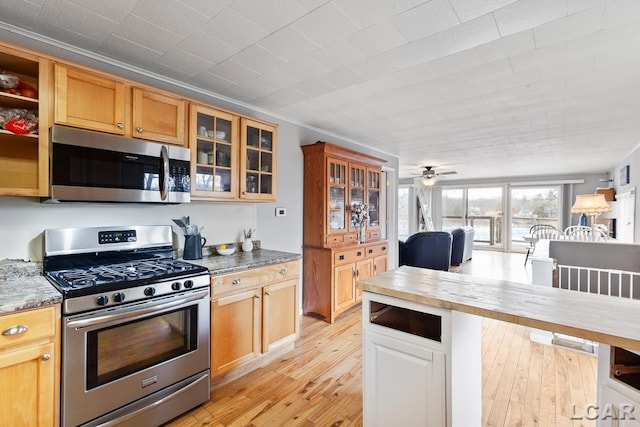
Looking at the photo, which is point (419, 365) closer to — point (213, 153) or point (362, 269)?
point (213, 153)

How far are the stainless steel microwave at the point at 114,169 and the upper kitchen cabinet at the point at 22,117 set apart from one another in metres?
0.06

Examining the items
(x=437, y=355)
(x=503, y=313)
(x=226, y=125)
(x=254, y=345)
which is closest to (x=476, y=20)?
(x=503, y=313)

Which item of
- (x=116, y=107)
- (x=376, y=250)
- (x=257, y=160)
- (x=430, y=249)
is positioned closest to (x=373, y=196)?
(x=376, y=250)

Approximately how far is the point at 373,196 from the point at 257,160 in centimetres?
220

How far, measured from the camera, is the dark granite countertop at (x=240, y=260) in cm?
216

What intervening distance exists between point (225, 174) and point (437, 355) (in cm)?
206

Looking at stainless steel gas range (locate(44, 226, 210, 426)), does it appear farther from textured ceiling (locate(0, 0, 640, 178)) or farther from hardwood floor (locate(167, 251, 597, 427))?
textured ceiling (locate(0, 0, 640, 178))

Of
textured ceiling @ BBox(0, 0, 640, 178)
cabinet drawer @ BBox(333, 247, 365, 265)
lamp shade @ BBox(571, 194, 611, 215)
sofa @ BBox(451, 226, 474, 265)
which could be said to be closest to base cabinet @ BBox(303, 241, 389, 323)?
cabinet drawer @ BBox(333, 247, 365, 265)

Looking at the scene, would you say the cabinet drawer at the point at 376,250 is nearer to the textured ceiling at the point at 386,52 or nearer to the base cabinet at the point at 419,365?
the textured ceiling at the point at 386,52

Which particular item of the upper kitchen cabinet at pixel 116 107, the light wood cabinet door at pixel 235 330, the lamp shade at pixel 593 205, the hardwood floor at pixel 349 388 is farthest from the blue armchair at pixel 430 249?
the upper kitchen cabinet at pixel 116 107

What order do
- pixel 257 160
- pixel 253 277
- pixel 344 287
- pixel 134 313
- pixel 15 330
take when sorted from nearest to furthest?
pixel 15 330, pixel 134 313, pixel 253 277, pixel 257 160, pixel 344 287

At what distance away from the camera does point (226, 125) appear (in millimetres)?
2566

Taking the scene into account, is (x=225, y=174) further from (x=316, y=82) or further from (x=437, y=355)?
(x=437, y=355)

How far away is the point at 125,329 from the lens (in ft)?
5.48
